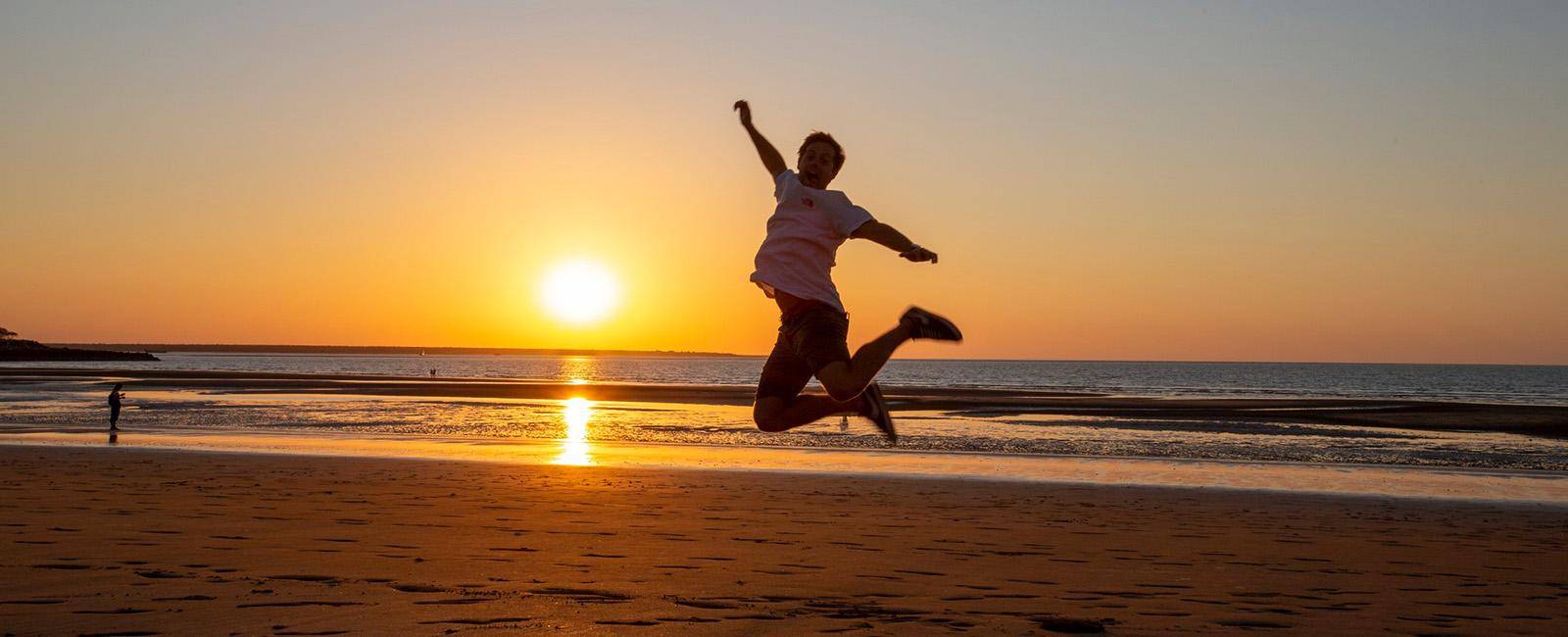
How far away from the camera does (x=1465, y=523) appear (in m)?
13.0

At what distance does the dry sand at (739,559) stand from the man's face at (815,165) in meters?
2.44

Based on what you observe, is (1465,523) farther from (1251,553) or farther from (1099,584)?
(1099,584)

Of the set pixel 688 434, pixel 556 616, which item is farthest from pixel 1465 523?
pixel 688 434

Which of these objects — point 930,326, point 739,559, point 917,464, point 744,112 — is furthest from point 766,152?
point 917,464

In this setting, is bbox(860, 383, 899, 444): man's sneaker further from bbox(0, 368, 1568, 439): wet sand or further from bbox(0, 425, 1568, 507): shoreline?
bbox(0, 368, 1568, 439): wet sand

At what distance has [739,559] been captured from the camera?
9250 millimetres

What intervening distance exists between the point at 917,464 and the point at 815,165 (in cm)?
1466

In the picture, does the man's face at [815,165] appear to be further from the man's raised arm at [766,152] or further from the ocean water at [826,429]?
the ocean water at [826,429]

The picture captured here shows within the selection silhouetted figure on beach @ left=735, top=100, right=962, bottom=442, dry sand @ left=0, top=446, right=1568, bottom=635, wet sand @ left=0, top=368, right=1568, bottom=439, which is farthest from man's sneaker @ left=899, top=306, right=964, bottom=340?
wet sand @ left=0, top=368, right=1568, bottom=439

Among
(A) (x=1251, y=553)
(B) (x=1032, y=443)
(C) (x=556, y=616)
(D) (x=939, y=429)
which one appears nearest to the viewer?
(C) (x=556, y=616)

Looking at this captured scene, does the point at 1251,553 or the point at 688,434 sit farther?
the point at 688,434

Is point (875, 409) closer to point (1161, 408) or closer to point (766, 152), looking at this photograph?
point (766, 152)

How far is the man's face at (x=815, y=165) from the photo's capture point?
20.0 ft

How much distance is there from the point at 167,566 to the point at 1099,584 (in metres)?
6.43
